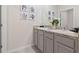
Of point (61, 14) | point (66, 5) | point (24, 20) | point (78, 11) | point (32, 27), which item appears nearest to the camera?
point (78, 11)

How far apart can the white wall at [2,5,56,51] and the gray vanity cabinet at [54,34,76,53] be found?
1836mm

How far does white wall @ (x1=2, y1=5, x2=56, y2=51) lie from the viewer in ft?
11.6

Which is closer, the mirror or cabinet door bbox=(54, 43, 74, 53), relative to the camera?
cabinet door bbox=(54, 43, 74, 53)

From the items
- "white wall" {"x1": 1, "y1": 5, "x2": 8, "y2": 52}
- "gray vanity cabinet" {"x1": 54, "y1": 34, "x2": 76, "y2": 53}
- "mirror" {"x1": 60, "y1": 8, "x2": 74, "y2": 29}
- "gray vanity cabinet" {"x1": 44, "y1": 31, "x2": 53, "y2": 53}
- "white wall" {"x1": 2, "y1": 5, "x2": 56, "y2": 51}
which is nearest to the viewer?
"gray vanity cabinet" {"x1": 54, "y1": 34, "x2": 76, "y2": 53}

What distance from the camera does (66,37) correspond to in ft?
6.19

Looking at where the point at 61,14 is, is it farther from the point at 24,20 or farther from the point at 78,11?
the point at 24,20

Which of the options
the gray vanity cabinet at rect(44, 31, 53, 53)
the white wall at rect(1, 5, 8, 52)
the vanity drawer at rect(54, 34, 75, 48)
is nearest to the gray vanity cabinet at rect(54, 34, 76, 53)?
the vanity drawer at rect(54, 34, 75, 48)

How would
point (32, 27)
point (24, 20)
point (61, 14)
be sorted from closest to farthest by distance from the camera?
point (61, 14) → point (24, 20) → point (32, 27)

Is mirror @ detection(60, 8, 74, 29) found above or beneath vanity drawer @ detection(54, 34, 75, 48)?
above

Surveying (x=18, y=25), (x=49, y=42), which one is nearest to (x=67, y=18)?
(x=49, y=42)

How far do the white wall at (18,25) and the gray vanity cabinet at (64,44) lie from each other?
6.02 ft

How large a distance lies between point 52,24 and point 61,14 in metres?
0.49

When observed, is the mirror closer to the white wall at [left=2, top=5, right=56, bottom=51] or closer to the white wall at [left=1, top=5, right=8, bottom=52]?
the white wall at [left=2, top=5, right=56, bottom=51]
